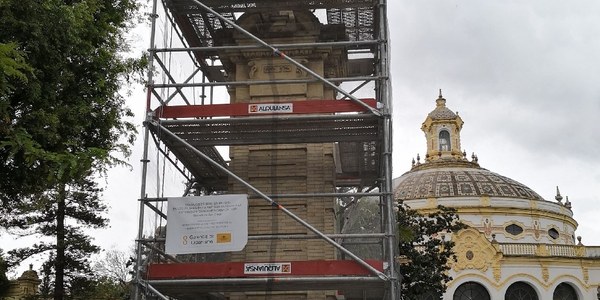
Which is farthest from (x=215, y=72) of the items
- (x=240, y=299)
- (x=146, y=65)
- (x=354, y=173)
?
(x=240, y=299)

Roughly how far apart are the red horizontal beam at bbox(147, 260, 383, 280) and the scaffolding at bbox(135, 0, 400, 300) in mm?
15

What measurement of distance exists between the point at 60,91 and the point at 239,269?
4010mm

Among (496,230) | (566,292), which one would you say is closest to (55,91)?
(566,292)

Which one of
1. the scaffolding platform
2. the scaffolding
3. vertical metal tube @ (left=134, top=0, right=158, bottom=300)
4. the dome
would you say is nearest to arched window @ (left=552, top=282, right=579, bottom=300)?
the dome

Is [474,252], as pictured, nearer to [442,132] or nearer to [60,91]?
[442,132]

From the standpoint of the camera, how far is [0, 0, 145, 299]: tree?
9969 millimetres

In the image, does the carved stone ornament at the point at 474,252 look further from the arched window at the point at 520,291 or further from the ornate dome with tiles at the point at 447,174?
the ornate dome with tiles at the point at 447,174

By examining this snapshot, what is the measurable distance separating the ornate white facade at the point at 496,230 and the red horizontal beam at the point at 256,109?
101ft

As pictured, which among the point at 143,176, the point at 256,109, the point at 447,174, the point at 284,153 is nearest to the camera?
the point at 143,176

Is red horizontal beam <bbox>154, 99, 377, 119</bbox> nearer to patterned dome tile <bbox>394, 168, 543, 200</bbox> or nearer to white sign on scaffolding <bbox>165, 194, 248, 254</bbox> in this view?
white sign on scaffolding <bbox>165, 194, 248, 254</bbox>

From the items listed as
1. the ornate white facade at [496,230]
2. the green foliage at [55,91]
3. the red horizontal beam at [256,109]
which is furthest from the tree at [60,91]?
the ornate white facade at [496,230]

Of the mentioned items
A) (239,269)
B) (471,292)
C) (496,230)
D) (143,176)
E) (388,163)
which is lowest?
(239,269)

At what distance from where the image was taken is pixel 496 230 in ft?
168

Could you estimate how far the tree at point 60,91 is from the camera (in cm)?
997
